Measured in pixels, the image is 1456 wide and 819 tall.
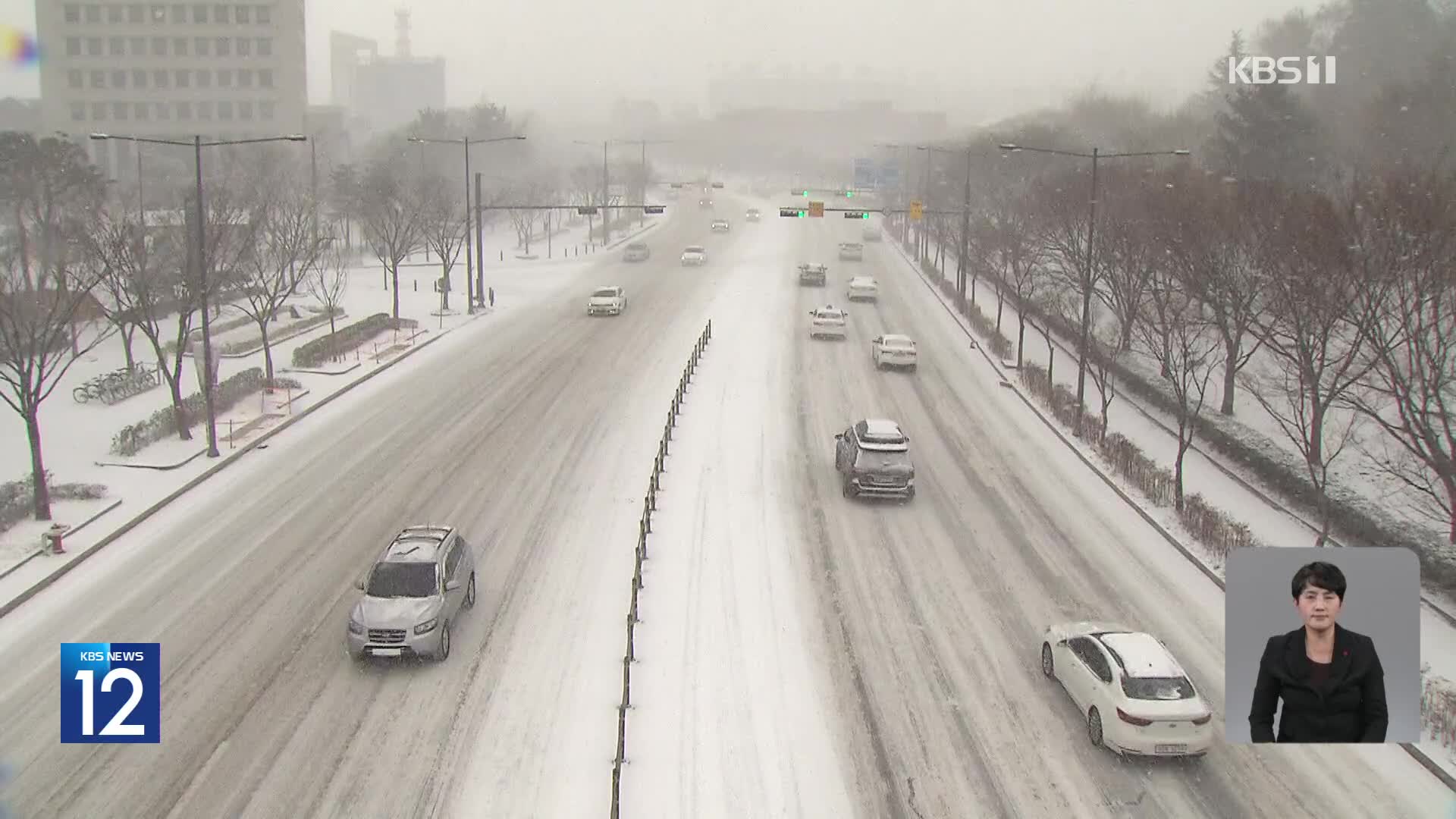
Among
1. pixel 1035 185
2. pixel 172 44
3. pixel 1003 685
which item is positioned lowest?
pixel 1003 685

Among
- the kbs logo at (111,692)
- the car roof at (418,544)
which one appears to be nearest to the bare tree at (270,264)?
the car roof at (418,544)

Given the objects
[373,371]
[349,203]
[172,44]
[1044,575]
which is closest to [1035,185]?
[373,371]

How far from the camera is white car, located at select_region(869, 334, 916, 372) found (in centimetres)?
4406

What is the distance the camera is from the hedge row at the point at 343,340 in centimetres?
4397

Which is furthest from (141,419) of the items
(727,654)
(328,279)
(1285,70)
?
(1285,70)

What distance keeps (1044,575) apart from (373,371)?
2726 cm

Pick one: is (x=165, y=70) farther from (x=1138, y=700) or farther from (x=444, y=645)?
(x=1138, y=700)

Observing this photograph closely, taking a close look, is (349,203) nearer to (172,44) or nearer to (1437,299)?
(172,44)

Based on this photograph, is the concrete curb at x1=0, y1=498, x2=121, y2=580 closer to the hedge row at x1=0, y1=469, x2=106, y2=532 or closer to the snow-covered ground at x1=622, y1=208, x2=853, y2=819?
the hedge row at x1=0, y1=469, x2=106, y2=532

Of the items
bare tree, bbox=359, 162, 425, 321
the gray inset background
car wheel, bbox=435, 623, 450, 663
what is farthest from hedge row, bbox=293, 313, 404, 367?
the gray inset background

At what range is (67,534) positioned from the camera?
24.9 metres

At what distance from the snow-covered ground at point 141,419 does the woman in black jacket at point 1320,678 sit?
874 inches

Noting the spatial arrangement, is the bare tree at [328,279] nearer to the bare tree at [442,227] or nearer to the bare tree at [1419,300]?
the bare tree at [442,227]

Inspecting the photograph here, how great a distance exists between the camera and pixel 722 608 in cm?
2142
